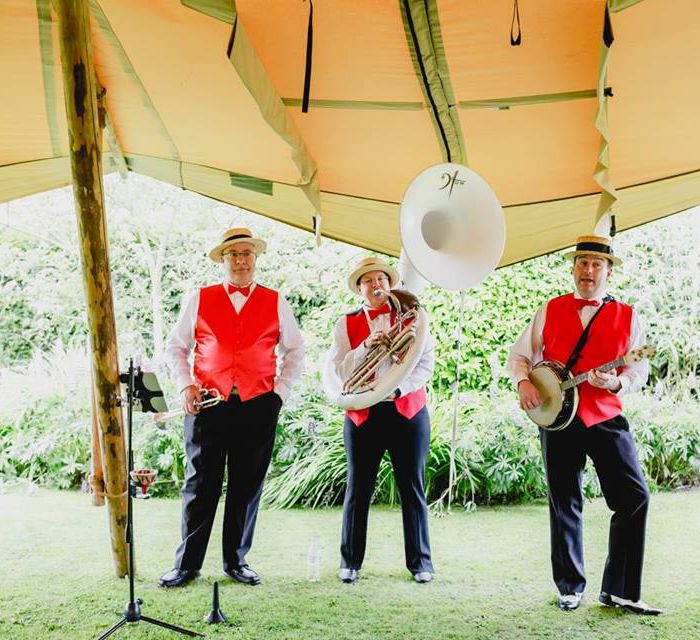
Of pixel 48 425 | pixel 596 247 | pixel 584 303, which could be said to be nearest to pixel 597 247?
pixel 596 247

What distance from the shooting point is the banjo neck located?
3.25 m

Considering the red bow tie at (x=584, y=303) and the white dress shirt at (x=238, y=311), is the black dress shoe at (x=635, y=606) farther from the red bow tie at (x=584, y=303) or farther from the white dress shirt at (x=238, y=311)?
the white dress shirt at (x=238, y=311)

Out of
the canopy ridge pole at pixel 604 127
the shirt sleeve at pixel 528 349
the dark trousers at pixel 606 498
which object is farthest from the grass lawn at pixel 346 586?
the canopy ridge pole at pixel 604 127

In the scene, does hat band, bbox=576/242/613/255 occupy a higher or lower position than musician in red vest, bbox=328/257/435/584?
higher

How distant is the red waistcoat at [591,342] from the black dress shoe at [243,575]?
1720 mm

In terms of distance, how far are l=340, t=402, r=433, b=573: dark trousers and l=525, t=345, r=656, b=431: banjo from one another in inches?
24.8

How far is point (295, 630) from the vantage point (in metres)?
3.14

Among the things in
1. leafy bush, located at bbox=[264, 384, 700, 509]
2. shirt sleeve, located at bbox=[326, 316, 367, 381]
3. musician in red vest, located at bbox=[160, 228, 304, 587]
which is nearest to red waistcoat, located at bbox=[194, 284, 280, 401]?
musician in red vest, located at bbox=[160, 228, 304, 587]

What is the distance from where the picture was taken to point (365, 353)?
3.73 m

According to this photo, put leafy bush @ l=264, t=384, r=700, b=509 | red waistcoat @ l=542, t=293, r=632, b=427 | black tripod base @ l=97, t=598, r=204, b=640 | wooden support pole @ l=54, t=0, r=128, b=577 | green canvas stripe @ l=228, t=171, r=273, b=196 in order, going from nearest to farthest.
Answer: black tripod base @ l=97, t=598, r=204, b=640, wooden support pole @ l=54, t=0, r=128, b=577, red waistcoat @ l=542, t=293, r=632, b=427, green canvas stripe @ l=228, t=171, r=273, b=196, leafy bush @ l=264, t=384, r=700, b=509

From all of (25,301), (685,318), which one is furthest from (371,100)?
(25,301)

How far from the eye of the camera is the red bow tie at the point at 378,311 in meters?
3.90

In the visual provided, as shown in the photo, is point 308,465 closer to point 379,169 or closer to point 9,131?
point 379,169

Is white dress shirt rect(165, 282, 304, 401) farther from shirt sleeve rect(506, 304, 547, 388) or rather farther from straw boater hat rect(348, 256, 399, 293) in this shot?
shirt sleeve rect(506, 304, 547, 388)
